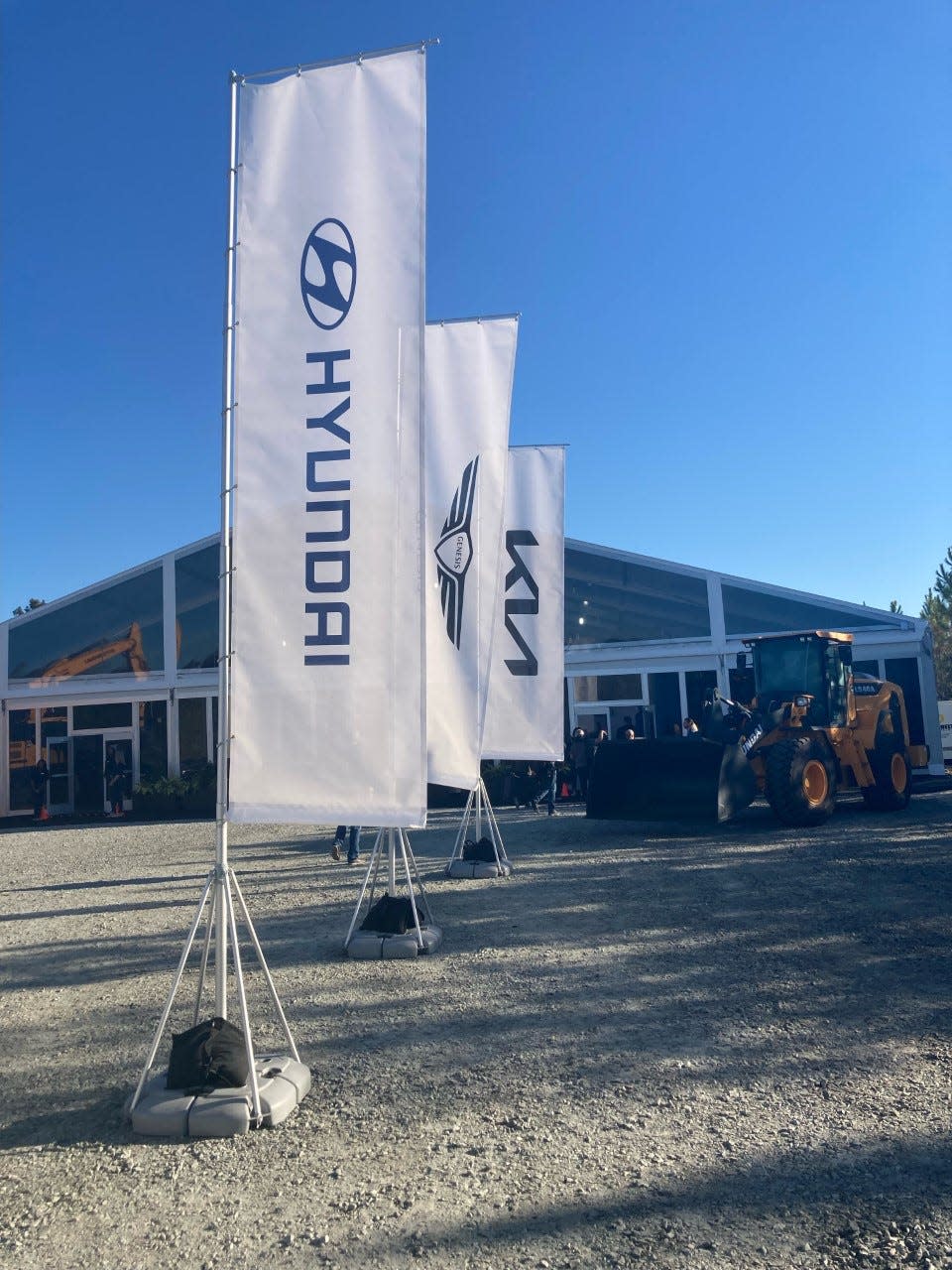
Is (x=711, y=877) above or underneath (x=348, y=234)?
underneath

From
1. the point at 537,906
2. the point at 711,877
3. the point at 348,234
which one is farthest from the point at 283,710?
the point at 711,877

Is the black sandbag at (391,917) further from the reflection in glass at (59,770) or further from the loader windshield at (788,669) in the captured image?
the reflection in glass at (59,770)

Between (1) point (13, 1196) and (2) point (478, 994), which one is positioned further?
(2) point (478, 994)

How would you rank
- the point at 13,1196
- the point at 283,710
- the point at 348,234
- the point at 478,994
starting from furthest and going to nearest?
the point at 478,994
the point at 348,234
the point at 283,710
the point at 13,1196

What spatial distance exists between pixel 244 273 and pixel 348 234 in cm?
57

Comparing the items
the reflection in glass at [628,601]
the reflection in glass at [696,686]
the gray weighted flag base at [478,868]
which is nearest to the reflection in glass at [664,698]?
the reflection in glass at [696,686]

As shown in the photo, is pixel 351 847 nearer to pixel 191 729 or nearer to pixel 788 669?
pixel 788 669

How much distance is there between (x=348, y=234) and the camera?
4703 mm

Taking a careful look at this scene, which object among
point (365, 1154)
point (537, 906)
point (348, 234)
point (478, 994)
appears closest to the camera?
point (365, 1154)

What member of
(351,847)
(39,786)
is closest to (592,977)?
(351,847)

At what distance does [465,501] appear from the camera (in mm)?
8492

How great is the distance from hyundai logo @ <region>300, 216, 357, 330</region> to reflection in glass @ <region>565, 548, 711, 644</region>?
16995 mm

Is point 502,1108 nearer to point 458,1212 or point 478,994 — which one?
point 458,1212

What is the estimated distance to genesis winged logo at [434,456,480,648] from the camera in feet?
26.0
